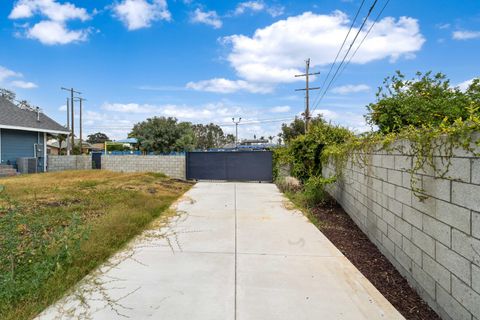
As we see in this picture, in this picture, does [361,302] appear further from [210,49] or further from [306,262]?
[210,49]

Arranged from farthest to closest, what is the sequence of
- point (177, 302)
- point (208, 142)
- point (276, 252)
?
point (208, 142)
point (276, 252)
point (177, 302)

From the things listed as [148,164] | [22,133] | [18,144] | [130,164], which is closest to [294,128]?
[148,164]

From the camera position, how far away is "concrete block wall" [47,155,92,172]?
15977 mm

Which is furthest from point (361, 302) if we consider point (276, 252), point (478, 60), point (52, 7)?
point (52, 7)

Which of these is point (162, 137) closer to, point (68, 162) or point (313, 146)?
point (68, 162)

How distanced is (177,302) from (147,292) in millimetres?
369

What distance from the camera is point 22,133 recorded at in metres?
14.9

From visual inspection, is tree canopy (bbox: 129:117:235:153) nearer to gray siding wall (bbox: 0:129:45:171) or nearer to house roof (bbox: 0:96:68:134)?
house roof (bbox: 0:96:68:134)

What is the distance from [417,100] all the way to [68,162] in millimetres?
17253

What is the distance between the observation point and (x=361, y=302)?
2.48 meters

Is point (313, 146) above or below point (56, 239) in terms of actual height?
above

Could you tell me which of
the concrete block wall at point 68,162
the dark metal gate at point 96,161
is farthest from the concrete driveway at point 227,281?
the concrete block wall at point 68,162

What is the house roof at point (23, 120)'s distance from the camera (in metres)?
14.1

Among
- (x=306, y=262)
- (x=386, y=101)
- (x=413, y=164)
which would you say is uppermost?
(x=386, y=101)
